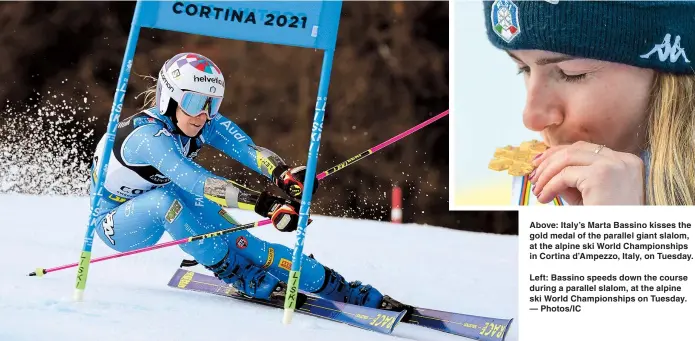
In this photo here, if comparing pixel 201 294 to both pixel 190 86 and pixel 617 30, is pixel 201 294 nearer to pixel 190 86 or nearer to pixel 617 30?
pixel 190 86

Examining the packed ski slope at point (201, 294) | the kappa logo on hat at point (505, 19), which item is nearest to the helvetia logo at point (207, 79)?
the packed ski slope at point (201, 294)

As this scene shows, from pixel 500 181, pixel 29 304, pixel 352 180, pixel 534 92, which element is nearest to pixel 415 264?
pixel 500 181

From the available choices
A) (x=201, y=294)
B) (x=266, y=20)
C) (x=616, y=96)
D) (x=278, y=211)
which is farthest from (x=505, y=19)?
(x=201, y=294)

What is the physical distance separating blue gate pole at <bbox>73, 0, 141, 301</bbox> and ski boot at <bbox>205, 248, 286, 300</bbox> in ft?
1.47

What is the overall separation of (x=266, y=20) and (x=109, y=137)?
25.5 inches

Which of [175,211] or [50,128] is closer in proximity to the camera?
[175,211]

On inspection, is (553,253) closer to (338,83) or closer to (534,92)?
(534,92)

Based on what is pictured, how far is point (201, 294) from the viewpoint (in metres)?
3.31

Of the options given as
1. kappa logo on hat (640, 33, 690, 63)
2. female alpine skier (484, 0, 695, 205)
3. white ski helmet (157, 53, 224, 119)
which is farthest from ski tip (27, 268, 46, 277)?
kappa logo on hat (640, 33, 690, 63)

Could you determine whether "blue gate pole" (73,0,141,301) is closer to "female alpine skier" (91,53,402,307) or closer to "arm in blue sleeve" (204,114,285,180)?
"female alpine skier" (91,53,402,307)

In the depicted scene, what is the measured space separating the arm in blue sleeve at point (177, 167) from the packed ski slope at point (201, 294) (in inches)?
14.9

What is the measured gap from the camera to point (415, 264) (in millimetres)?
4148

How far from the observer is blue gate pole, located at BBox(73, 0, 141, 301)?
2.83m

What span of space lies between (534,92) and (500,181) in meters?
0.34
